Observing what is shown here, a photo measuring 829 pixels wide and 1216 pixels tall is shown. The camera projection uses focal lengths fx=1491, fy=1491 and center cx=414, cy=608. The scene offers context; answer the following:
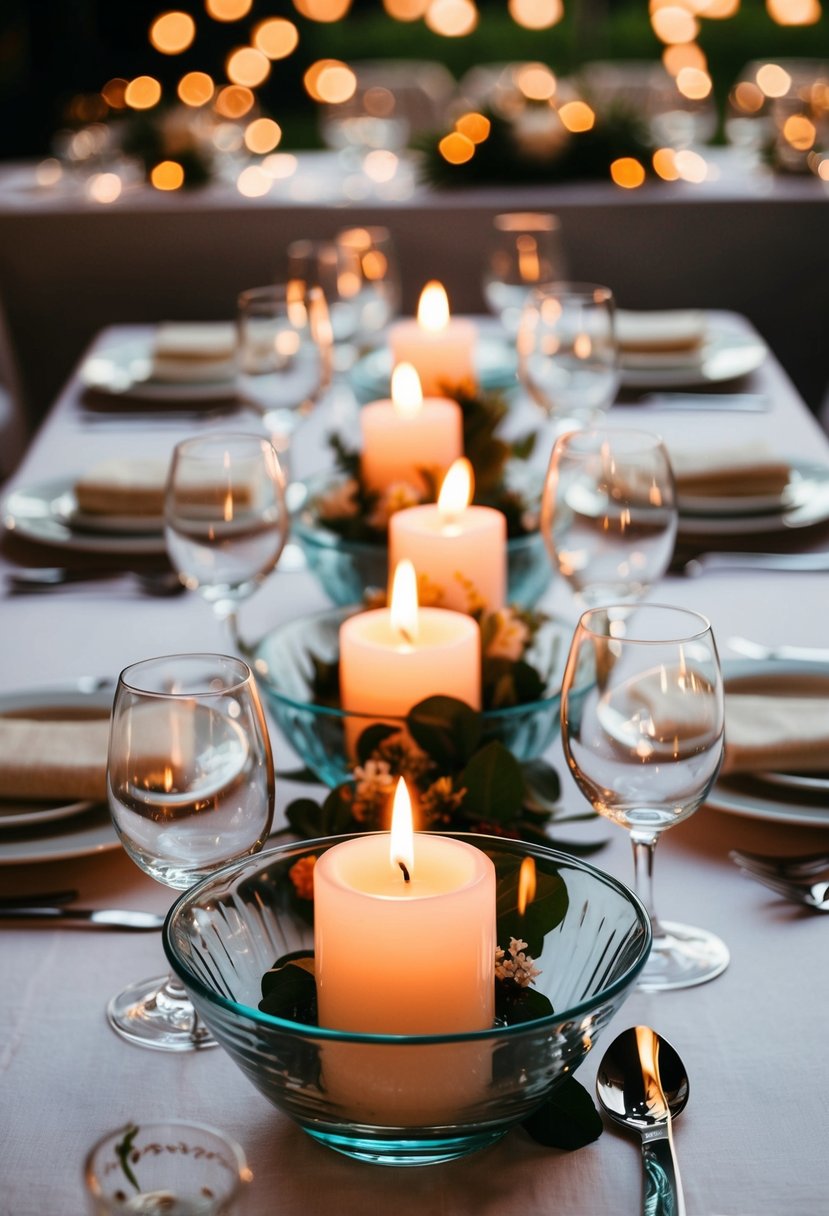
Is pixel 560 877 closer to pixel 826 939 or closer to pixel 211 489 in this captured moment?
pixel 826 939

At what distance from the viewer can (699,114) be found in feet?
13.7

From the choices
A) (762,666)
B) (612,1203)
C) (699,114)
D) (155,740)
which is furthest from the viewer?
(699,114)

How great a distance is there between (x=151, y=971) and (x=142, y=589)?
665 millimetres

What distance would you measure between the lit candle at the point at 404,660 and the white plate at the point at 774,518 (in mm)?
680

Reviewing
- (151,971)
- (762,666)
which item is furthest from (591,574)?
(151,971)

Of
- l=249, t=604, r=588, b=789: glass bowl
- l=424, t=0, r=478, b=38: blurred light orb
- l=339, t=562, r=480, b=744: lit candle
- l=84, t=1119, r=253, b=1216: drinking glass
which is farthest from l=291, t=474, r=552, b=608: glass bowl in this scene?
l=424, t=0, r=478, b=38: blurred light orb

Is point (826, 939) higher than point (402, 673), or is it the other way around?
point (402, 673)

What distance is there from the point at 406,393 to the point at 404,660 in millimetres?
543

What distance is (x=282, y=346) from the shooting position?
67.3 inches

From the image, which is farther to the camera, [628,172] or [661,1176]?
[628,172]

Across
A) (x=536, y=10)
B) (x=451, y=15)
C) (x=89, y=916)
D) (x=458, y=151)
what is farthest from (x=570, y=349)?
(x=451, y=15)

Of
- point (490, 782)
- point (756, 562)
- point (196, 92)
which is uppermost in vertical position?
point (196, 92)

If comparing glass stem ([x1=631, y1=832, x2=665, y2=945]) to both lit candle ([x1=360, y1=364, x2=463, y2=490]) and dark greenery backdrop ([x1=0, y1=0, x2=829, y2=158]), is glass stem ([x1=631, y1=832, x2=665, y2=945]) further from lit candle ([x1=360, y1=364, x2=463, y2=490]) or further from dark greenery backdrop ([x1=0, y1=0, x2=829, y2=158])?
dark greenery backdrop ([x1=0, y1=0, x2=829, y2=158])

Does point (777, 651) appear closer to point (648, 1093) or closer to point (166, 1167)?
point (648, 1093)
